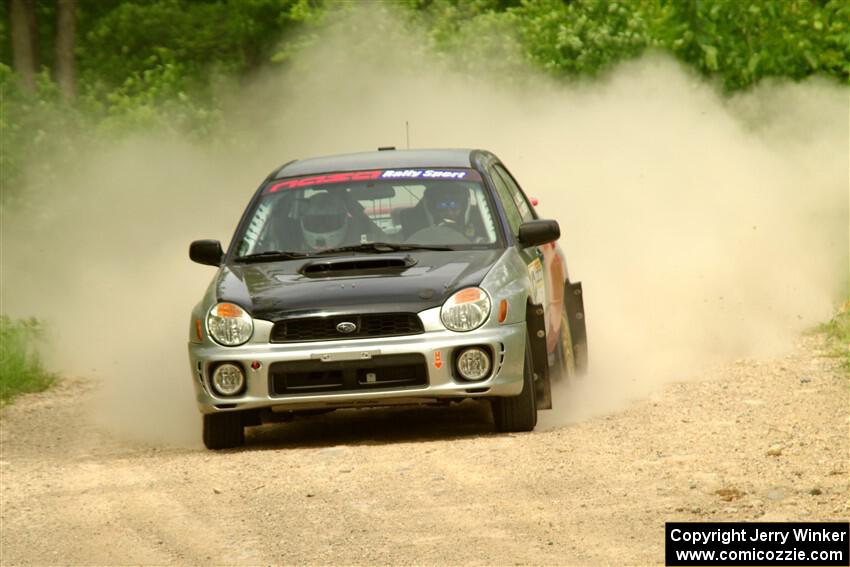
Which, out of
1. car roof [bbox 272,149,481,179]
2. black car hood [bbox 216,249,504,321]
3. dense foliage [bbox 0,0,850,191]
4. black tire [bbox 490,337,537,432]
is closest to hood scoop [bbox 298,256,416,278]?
black car hood [bbox 216,249,504,321]

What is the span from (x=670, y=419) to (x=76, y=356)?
8.28 m

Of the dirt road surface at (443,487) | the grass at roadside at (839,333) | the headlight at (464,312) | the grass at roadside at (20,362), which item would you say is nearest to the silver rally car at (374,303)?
the headlight at (464,312)

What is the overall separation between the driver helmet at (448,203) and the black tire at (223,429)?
1.71 metres

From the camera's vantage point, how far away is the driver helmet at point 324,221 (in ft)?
39.1

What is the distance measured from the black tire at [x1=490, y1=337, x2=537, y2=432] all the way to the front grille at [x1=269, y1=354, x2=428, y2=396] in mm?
531

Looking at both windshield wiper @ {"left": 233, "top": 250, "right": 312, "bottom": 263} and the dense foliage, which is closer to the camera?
windshield wiper @ {"left": 233, "top": 250, "right": 312, "bottom": 263}

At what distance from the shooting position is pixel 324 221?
12016 millimetres

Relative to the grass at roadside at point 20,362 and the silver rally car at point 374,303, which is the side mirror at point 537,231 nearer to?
the silver rally car at point 374,303

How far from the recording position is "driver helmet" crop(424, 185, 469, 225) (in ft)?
39.3

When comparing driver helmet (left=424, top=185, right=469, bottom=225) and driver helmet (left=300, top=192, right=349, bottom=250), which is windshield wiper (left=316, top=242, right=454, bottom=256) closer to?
driver helmet (left=300, top=192, right=349, bottom=250)

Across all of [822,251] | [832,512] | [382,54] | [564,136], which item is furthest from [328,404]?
[382,54]

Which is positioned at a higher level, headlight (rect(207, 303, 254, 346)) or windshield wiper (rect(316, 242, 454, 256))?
windshield wiper (rect(316, 242, 454, 256))

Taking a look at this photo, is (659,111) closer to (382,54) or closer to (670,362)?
(382,54)

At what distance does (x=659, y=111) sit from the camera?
2398cm
